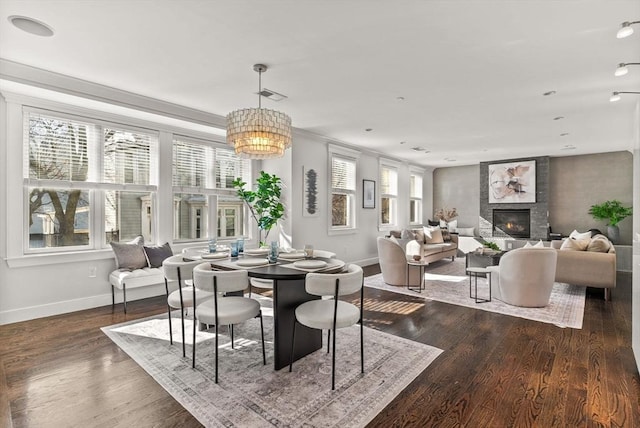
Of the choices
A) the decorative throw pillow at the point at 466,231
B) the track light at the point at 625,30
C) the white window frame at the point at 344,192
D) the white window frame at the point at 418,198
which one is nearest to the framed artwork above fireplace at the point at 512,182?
the decorative throw pillow at the point at 466,231

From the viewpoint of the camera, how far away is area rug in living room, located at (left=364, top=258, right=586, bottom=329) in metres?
3.94

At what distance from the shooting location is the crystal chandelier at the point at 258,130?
3.16 meters

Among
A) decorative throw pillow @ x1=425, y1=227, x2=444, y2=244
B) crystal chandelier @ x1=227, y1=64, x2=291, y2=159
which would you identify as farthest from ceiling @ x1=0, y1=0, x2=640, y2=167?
decorative throw pillow @ x1=425, y1=227, x2=444, y2=244

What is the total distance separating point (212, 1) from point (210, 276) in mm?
1971

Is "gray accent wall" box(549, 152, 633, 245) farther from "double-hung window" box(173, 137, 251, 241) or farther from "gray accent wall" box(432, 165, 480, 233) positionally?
"double-hung window" box(173, 137, 251, 241)

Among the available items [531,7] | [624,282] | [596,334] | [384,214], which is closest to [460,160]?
[384,214]

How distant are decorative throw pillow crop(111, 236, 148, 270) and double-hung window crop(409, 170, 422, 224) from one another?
25.2 ft

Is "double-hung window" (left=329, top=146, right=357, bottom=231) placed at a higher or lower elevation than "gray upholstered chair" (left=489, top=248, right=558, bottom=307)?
higher

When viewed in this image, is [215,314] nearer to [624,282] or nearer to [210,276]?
[210,276]

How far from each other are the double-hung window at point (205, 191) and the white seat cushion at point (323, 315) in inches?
129

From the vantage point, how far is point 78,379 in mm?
2469

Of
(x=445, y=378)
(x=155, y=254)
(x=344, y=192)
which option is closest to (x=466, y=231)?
(x=344, y=192)

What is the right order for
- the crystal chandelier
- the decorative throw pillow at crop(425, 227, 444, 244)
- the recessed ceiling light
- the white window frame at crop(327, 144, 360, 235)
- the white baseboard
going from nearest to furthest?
the recessed ceiling light
the crystal chandelier
the white baseboard
the white window frame at crop(327, 144, 360, 235)
the decorative throw pillow at crop(425, 227, 444, 244)

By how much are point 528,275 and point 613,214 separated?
17.3 feet
